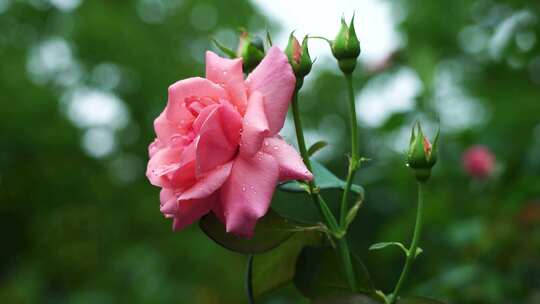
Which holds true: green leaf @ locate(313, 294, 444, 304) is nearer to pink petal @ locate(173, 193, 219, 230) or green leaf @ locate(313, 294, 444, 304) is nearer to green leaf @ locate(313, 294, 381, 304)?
green leaf @ locate(313, 294, 381, 304)

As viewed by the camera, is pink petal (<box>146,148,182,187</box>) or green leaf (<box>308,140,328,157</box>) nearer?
pink petal (<box>146,148,182,187</box>)

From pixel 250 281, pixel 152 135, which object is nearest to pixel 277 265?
pixel 250 281

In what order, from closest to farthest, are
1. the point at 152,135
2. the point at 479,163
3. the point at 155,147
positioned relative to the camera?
the point at 155,147
the point at 479,163
the point at 152,135

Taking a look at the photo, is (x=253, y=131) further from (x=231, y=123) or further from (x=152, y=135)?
(x=152, y=135)

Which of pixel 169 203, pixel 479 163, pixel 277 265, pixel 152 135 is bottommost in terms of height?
pixel 152 135

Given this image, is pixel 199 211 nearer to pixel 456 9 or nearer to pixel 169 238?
pixel 456 9

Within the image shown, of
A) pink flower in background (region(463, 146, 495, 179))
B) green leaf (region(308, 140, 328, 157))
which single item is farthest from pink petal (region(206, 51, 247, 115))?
pink flower in background (region(463, 146, 495, 179))

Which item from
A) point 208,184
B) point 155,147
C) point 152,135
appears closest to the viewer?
point 208,184

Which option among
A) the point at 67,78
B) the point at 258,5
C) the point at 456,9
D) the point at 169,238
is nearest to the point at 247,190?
the point at 456,9
